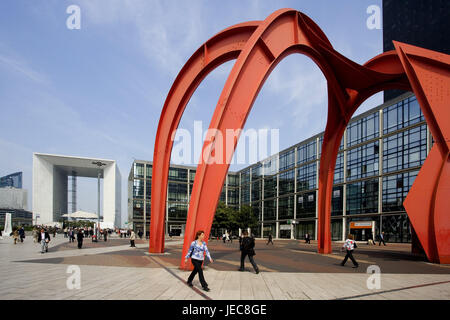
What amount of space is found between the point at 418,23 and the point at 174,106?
203 feet

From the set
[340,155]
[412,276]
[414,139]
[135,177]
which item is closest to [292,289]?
[412,276]

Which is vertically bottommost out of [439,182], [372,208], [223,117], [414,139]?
[372,208]

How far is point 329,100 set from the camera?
2009cm

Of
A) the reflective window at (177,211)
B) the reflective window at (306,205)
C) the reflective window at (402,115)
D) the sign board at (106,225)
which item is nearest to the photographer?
the reflective window at (402,115)

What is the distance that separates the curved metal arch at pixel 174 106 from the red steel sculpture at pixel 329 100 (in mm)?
47

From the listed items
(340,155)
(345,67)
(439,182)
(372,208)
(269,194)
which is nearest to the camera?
(439,182)

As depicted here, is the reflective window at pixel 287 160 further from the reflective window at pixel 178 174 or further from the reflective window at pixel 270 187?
the reflective window at pixel 178 174

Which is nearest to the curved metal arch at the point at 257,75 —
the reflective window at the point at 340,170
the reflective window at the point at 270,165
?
the reflective window at the point at 340,170

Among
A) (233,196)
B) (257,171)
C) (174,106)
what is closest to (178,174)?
(233,196)

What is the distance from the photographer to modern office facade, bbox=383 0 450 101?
55.7m

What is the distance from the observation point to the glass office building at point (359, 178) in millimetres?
37594

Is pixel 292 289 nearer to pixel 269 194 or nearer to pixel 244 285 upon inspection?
pixel 244 285
